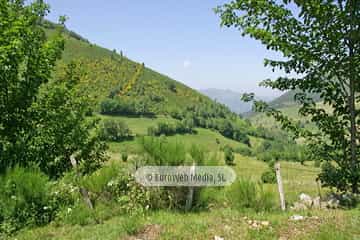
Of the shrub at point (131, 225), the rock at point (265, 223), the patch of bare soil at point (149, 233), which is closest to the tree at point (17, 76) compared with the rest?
the shrub at point (131, 225)

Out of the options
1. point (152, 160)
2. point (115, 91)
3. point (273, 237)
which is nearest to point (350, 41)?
point (273, 237)

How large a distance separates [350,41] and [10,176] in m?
7.02

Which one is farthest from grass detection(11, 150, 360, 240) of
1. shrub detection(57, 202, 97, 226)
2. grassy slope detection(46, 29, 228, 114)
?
grassy slope detection(46, 29, 228, 114)

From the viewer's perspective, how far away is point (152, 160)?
19.9 feet

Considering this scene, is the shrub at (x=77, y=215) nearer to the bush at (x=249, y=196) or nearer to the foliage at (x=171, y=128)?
the bush at (x=249, y=196)

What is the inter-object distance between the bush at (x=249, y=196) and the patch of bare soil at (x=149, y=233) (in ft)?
6.24

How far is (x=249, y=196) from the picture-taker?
5980 millimetres

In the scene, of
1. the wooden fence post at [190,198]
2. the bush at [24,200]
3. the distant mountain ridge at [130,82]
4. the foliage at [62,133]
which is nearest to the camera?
the bush at [24,200]

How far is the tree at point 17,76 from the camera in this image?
6379mm

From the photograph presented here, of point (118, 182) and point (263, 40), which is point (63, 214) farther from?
point (263, 40)

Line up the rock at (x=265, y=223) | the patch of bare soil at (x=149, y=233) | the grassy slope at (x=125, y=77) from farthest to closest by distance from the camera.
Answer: the grassy slope at (x=125, y=77)
the rock at (x=265, y=223)
the patch of bare soil at (x=149, y=233)

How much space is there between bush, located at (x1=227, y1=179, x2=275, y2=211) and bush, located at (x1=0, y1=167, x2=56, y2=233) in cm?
368

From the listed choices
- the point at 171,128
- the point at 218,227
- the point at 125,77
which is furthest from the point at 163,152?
the point at 125,77

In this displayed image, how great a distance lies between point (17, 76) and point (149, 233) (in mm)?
4876
